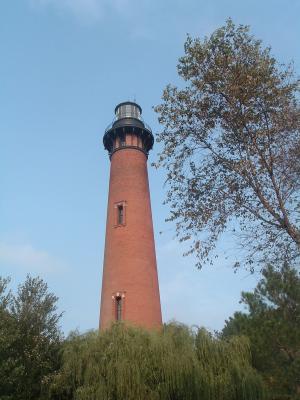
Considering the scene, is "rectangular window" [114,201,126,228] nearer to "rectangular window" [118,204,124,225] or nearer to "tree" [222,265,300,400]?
"rectangular window" [118,204,124,225]

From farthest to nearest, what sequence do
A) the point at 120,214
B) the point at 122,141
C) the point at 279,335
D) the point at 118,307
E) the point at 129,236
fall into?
1. the point at 122,141
2. the point at 120,214
3. the point at 129,236
4. the point at 118,307
5. the point at 279,335

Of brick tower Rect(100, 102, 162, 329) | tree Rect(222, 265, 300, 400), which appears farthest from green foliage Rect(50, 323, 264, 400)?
brick tower Rect(100, 102, 162, 329)

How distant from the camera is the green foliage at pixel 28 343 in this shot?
16.9m

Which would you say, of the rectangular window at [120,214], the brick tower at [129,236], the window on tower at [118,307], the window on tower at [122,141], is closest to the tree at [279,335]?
the brick tower at [129,236]

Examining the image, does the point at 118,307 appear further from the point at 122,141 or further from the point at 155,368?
the point at 122,141

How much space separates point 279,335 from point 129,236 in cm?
1123

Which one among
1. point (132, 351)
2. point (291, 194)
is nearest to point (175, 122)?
point (291, 194)

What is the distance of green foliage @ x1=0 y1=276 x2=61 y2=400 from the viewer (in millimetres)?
16938

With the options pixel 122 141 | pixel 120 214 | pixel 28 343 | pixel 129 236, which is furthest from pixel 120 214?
pixel 28 343

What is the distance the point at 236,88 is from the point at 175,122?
2.07 metres

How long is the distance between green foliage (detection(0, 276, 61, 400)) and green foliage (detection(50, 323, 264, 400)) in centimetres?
71

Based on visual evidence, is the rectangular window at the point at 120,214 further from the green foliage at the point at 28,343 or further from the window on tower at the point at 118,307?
the green foliage at the point at 28,343

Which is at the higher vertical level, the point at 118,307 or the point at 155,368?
the point at 118,307

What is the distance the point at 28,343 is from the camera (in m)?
18.4
